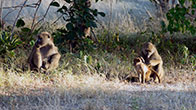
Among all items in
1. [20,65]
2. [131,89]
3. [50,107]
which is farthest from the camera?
[20,65]

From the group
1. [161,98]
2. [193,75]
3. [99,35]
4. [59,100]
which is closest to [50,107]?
[59,100]

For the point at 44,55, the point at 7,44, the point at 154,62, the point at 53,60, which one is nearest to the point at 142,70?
the point at 154,62

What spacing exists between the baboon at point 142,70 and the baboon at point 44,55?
4.19ft

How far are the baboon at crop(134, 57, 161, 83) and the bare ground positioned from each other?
0.16m

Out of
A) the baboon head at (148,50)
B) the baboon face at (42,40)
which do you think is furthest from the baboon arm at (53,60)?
the baboon head at (148,50)

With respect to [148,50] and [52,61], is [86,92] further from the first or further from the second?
[148,50]

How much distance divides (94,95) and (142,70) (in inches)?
47.7

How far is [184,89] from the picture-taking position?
5188mm

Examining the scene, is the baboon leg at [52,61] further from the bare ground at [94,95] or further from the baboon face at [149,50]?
the baboon face at [149,50]

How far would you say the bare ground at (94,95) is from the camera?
414cm

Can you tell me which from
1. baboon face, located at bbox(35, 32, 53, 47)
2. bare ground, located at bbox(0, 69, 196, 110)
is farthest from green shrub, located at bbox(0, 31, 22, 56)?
bare ground, located at bbox(0, 69, 196, 110)

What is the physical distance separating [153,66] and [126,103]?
1715mm

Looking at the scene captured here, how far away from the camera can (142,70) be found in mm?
5531

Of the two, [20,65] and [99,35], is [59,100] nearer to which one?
[20,65]
